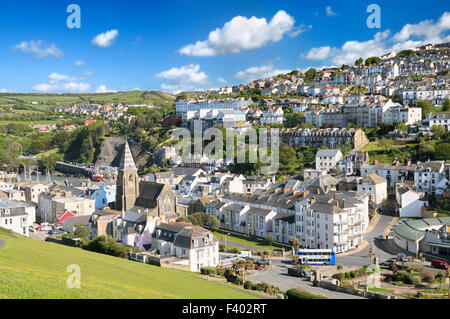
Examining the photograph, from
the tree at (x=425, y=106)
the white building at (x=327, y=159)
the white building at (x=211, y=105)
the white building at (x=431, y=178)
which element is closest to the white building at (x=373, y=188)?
the white building at (x=431, y=178)

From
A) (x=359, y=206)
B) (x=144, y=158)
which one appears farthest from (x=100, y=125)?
(x=359, y=206)

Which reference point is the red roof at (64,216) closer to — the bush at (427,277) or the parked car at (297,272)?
the parked car at (297,272)

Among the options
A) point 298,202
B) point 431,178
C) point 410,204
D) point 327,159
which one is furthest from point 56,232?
point 431,178

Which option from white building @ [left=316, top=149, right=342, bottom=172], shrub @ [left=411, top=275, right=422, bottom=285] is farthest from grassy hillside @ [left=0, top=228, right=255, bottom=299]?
white building @ [left=316, top=149, right=342, bottom=172]

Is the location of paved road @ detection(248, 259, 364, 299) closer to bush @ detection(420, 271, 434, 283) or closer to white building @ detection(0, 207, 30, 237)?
bush @ detection(420, 271, 434, 283)
